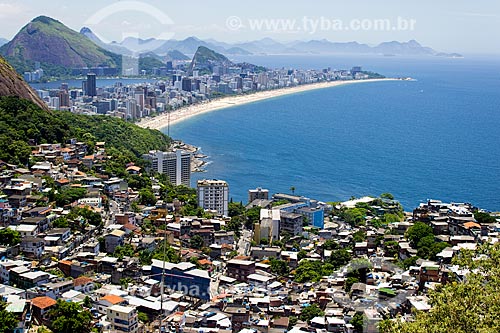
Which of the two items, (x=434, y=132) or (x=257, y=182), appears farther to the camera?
(x=434, y=132)

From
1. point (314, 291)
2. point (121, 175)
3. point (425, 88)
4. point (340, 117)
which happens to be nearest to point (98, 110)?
point (340, 117)

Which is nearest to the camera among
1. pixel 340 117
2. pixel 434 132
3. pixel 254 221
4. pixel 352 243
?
pixel 352 243

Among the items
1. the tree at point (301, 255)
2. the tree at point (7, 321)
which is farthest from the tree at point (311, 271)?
the tree at point (7, 321)

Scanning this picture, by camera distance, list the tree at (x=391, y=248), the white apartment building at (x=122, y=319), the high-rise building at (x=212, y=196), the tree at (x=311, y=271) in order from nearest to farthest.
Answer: the white apartment building at (x=122, y=319) → the tree at (x=311, y=271) → the tree at (x=391, y=248) → the high-rise building at (x=212, y=196)

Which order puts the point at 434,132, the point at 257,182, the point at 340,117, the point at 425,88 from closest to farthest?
the point at 257,182
the point at 434,132
the point at 340,117
the point at 425,88

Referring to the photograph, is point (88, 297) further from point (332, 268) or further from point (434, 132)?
point (434, 132)

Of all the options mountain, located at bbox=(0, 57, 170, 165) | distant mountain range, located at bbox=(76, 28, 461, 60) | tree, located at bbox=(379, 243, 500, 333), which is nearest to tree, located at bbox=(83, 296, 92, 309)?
tree, located at bbox=(379, 243, 500, 333)

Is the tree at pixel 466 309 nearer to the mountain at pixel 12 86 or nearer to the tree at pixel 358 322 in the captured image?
the tree at pixel 358 322

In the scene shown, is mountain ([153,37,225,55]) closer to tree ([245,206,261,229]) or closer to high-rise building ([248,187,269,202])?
high-rise building ([248,187,269,202])
